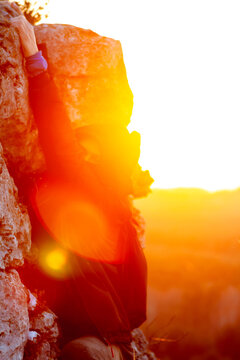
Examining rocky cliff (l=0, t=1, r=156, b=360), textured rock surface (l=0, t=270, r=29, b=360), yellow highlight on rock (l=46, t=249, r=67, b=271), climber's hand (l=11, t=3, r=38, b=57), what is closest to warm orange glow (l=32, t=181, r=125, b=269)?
yellow highlight on rock (l=46, t=249, r=67, b=271)

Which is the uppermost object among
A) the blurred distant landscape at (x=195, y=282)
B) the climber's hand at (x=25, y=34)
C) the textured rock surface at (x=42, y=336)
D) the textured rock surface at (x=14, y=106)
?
the climber's hand at (x=25, y=34)

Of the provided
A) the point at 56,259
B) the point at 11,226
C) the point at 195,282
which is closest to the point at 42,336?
the point at 56,259

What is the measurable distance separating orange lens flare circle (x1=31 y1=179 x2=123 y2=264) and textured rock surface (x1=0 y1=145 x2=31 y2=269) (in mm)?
285

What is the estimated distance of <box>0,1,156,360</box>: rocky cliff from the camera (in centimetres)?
271

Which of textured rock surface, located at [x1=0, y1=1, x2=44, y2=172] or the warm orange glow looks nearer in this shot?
textured rock surface, located at [x1=0, y1=1, x2=44, y2=172]

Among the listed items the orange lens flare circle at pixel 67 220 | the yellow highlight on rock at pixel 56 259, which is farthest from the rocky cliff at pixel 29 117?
the yellow highlight on rock at pixel 56 259

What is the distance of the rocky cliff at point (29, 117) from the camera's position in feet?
8.91

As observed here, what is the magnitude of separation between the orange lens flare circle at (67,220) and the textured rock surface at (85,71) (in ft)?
3.13

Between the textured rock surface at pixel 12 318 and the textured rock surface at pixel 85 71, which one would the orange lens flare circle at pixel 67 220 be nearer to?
the textured rock surface at pixel 12 318

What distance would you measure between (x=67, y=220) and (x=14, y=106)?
3.91ft

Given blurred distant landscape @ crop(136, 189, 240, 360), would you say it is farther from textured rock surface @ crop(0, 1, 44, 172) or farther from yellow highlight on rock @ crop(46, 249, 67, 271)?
textured rock surface @ crop(0, 1, 44, 172)

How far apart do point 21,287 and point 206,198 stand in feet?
127

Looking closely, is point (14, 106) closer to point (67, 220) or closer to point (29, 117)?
point (29, 117)

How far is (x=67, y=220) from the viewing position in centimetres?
356
